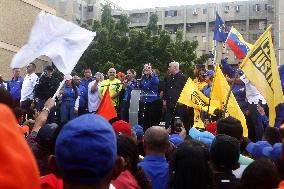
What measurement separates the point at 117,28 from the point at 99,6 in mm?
40814

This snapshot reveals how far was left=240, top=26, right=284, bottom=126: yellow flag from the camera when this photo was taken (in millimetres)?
6566

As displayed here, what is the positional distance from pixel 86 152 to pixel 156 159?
2.25 m

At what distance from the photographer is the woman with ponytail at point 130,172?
329cm

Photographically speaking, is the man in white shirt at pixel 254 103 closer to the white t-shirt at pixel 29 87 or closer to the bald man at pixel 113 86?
the bald man at pixel 113 86

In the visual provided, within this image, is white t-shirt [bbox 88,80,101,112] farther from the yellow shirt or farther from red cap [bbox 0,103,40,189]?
red cap [bbox 0,103,40,189]

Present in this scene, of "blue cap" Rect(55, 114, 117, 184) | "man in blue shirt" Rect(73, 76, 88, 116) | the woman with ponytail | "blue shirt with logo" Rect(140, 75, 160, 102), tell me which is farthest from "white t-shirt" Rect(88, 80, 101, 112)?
"blue cap" Rect(55, 114, 117, 184)

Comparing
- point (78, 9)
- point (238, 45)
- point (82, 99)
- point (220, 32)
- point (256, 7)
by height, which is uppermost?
point (256, 7)

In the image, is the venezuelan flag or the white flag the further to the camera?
the venezuelan flag

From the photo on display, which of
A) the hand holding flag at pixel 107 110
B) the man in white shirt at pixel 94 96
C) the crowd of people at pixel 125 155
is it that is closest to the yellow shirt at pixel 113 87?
the man in white shirt at pixel 94 96

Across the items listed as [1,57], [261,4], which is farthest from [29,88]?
[261,4]

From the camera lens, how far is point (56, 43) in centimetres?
644

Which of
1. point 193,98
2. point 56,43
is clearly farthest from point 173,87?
point 56,43

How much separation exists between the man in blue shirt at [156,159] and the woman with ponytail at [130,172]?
47 centimetres

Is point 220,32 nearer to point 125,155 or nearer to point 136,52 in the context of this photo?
point 125,155
